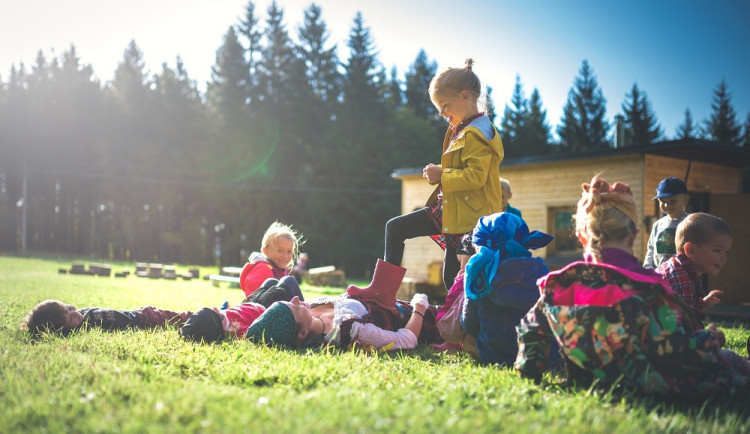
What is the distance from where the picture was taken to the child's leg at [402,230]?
14.0 ft

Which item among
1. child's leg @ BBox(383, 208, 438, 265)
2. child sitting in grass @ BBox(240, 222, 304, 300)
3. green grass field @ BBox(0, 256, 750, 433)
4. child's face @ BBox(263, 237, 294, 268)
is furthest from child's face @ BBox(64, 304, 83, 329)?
child's leg @ BBox(383, 208, 438, 265)

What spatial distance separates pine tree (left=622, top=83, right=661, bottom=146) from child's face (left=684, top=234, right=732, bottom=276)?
4567cm

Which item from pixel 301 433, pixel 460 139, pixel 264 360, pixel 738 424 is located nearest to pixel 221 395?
pixel 301 433

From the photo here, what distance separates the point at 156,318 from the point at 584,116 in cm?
4774

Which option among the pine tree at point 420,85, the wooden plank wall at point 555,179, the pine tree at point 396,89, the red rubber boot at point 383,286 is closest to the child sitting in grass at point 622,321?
the red rubber boot at point 383,286

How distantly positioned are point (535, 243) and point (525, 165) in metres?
12.3

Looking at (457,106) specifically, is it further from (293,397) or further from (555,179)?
(555,179)

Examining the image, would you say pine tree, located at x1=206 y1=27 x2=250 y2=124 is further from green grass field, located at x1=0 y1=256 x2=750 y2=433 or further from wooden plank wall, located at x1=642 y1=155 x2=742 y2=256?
green grass field, located at x1=0 y1=256 x2=750 y2=433

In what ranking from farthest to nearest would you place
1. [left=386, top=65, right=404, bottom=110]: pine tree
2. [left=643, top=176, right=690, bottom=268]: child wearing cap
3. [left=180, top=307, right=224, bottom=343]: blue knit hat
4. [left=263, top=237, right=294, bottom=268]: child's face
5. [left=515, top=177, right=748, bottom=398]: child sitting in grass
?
[left=386, top=65, right=404, bottom=110]: pine tree, [left=263, top=237, right=294, bottom=268]: child's face, [left=643, top=176, right=690, bottom=268]: child wearing cap, [left=180, top=307, right=224, bottom=343]: blue knit hat, [left=515, top=177, right=748, bottom=398]: child sitting in grass

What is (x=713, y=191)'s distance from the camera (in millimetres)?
14070

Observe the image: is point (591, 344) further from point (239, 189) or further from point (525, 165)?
point (239, 189)

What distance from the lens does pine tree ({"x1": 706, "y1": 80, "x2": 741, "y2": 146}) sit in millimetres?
44209

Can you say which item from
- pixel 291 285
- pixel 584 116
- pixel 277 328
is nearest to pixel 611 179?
pixel 291 285

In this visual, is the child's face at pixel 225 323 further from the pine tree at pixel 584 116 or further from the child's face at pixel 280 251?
the pine tree at pixel 584 116
